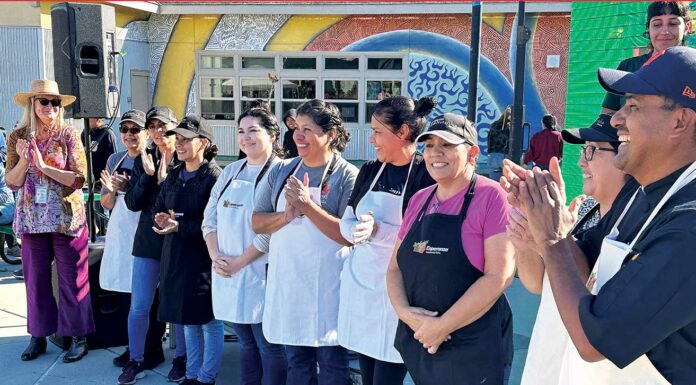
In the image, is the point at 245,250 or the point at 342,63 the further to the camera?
the point at 342,63

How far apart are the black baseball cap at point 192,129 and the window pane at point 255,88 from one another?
15434 millimetres

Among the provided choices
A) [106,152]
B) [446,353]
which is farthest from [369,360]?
[106,152]

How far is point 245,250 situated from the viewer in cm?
374

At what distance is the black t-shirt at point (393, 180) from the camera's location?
3.04m

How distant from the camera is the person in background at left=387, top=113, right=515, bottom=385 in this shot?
8.04 ft

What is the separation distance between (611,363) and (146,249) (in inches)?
134

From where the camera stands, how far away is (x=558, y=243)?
161cm

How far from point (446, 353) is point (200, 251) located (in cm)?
207

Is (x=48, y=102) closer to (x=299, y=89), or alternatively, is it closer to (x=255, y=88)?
(x=299, y=89)

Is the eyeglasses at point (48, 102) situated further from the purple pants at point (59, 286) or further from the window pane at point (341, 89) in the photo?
the window pane at point (341, 89)

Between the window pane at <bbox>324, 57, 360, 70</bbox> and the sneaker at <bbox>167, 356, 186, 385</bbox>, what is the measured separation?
1527cm

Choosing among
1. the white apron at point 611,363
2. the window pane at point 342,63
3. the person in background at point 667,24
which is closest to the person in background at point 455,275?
the white apron at point 611,363

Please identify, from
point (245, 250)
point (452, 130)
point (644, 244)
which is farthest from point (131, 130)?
point (644, 244)

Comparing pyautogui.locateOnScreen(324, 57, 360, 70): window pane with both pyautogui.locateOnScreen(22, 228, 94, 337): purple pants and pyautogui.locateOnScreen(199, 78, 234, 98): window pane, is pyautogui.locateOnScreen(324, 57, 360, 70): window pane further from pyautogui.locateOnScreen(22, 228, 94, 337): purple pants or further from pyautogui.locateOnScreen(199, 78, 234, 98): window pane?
pyautogui.locateOnScreen(22, 228, 94, 337): purple pants
